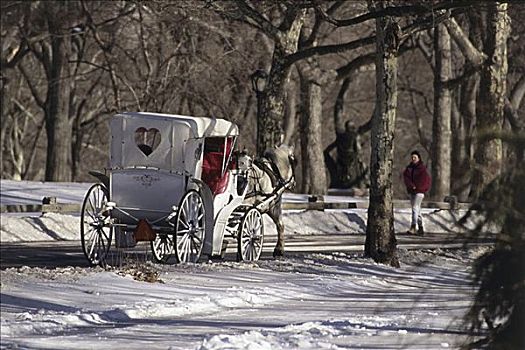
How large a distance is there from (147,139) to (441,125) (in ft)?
88.0

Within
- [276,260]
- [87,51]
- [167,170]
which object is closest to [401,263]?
[276,260]

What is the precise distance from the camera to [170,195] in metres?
22.2

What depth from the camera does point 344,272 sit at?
2097 cm

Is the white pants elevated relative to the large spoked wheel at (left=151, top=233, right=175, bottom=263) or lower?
elevated

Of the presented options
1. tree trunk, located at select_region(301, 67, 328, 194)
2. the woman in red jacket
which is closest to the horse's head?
the woman in red jacket

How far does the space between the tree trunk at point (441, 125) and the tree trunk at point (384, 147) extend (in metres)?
24.6

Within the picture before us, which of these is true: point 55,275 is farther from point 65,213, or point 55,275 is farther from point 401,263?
point 65,213

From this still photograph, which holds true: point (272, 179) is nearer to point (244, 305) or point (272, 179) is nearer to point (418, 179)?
point (244, 305)

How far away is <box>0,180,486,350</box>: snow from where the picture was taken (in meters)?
12.9

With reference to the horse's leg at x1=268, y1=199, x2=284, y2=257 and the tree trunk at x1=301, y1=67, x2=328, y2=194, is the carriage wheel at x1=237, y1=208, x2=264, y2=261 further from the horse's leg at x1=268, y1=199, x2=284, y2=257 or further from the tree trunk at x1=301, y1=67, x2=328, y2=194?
the tree trunk at x1=301, y1=67, x2=328, y2=194

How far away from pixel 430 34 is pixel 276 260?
32.5 meters

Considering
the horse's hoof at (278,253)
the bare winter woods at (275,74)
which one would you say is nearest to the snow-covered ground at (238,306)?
the horse's hoof at (278,253)

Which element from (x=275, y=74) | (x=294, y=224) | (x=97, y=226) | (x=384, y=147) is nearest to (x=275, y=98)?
(x=275, y=74)

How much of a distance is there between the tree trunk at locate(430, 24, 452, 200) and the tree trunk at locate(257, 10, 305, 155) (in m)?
19.0
